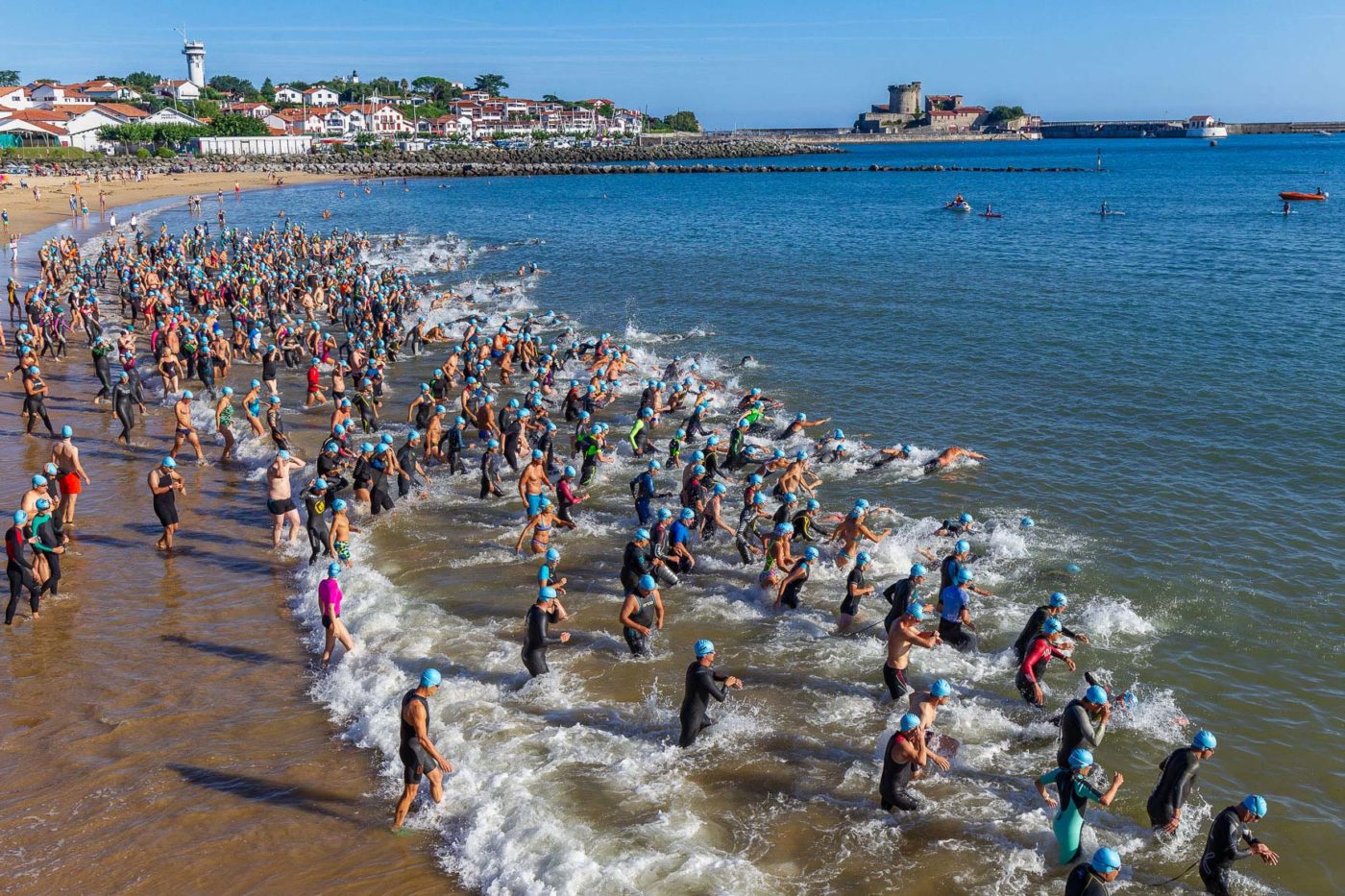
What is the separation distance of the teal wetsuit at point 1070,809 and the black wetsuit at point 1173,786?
0.82m

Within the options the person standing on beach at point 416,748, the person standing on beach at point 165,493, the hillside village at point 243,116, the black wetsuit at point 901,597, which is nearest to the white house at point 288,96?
the hillside village at point 243,116

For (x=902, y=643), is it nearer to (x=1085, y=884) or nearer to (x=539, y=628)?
(x=1085, y=884)

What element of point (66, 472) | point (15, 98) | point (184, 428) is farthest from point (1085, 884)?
point (15, 98)

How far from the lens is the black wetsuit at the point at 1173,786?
875cm

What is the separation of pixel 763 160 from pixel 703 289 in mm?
123005

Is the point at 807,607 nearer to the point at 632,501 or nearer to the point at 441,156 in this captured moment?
the point at 632,501

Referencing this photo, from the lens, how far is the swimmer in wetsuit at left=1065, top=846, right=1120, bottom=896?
7355 millimetres

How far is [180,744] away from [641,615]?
210 inches

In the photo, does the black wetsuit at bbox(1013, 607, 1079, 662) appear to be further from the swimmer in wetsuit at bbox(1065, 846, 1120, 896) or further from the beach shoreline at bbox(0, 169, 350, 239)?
the beach shoreline at bbox(0, 169, 350, 239)

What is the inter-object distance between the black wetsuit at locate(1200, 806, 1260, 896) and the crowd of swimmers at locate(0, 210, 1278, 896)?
2 cm

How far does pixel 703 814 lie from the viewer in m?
9.42

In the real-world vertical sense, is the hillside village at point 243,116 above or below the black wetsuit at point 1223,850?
above

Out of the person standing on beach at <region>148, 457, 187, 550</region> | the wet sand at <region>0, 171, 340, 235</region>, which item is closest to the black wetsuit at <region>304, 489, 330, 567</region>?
the person standing on beach at <region>148, 457, 187, 550</region>

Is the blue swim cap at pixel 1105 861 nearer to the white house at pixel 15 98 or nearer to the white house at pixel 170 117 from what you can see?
the white house at pixel 170 117
